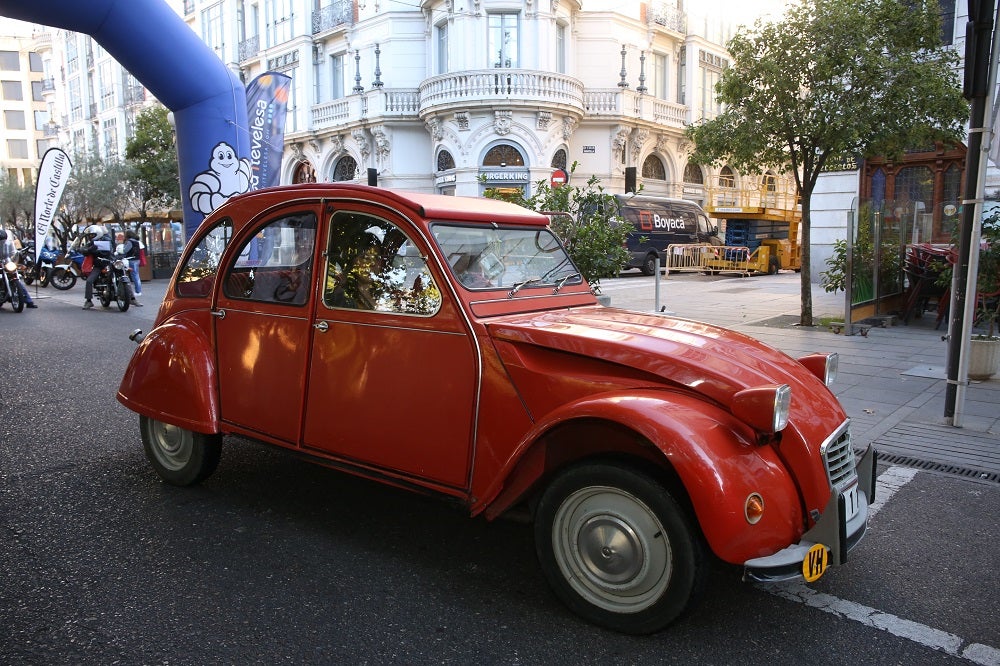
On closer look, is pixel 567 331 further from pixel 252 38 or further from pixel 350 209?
pixel 252 38

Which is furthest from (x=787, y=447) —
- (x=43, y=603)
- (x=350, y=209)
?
(x=43, y=603)

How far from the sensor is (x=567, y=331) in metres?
3.14

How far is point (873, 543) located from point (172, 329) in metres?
4.09

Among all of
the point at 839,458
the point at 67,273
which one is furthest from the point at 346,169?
the point at 839,458

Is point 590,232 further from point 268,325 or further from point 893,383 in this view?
point 268,325

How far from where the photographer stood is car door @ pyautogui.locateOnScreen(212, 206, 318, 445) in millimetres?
3809

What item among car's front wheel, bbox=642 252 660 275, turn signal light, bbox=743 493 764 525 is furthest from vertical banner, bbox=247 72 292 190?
car's front wheel, bbox=642 252 660 275

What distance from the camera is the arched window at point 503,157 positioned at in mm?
26641

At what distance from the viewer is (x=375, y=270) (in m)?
3.60

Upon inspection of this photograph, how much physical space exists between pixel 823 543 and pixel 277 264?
3.01 meters


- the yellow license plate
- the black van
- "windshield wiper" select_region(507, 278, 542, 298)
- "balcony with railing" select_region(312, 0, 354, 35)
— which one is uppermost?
"balcony with railing" select_region(312, 0, 354, 35)

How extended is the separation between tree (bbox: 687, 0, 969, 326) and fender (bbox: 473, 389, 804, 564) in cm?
832

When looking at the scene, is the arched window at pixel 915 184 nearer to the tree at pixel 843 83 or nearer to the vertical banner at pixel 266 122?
the tree at pixel 843 83

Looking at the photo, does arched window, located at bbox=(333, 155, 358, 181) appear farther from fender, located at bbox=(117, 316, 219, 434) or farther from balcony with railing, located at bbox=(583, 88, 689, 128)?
fender, located at bbox=(117, 316, 219, 434)
